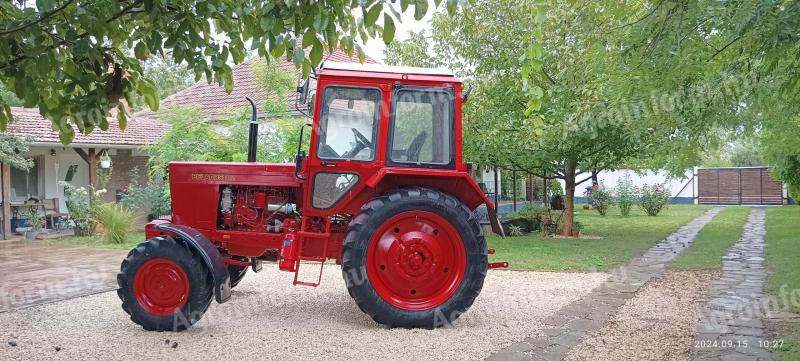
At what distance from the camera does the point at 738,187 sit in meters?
28.4

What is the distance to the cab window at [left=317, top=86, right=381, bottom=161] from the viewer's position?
17.2 feet

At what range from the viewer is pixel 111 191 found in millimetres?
16781

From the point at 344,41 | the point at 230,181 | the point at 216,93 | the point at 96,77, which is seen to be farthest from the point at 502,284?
the point at 216,93

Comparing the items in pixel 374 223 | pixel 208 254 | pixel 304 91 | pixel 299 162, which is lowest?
pixel 208 254

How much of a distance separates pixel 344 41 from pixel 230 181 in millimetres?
2478

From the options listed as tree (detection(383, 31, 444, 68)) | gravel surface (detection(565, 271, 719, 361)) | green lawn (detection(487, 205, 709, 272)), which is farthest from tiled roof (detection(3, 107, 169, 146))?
gravel surface (detection(565, 271, 719, 361))

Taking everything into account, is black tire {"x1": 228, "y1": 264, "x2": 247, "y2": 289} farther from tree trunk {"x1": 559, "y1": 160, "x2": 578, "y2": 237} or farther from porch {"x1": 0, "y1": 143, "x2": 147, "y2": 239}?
porch {"x1": 0, "y1": 143, "x2": 147, "y2": 239}

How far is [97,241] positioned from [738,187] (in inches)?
1061

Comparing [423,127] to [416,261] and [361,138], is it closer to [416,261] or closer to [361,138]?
[361,138]

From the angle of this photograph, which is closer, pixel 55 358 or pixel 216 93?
pixel 55 358

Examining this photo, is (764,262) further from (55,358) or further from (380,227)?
(55,358)

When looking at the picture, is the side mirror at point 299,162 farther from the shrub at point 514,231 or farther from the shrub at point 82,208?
the shrub at point 82,208

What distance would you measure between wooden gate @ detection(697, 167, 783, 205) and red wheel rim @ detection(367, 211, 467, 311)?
26570mm

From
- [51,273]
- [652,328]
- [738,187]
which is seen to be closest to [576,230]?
[652,328]
